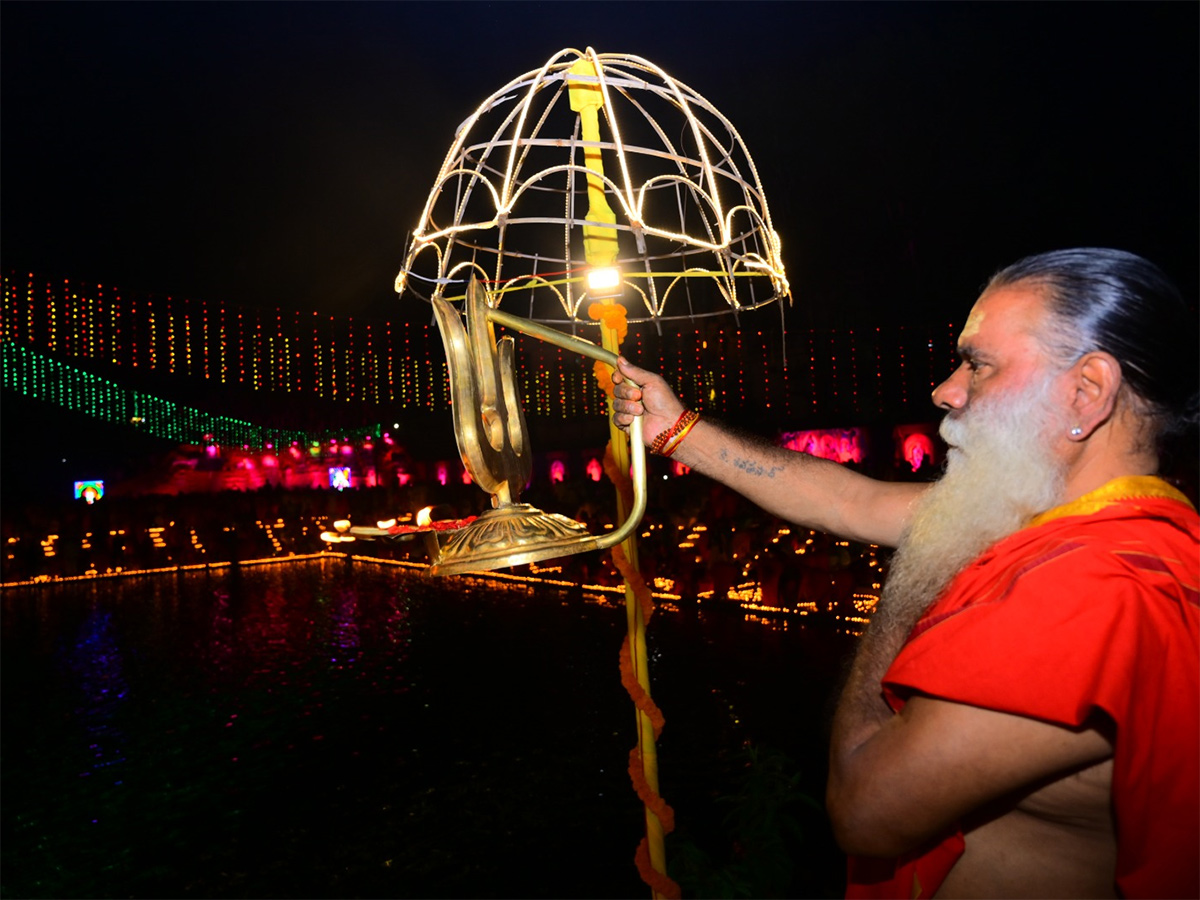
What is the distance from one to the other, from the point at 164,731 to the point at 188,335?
518 inches

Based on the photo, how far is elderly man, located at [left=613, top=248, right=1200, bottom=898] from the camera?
3.76 feet

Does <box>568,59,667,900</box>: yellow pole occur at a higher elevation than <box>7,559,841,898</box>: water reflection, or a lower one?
higher

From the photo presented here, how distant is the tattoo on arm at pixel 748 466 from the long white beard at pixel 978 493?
0.52m

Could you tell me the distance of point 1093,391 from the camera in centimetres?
138

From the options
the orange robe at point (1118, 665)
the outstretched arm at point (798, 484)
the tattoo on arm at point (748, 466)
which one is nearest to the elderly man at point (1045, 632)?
the orange robe at point (1118, 665)

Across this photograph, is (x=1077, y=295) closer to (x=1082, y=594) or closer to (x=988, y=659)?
(x=1082, y=594)

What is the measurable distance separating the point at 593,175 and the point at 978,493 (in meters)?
1.14

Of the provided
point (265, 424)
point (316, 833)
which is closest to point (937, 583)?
point (316, 833)

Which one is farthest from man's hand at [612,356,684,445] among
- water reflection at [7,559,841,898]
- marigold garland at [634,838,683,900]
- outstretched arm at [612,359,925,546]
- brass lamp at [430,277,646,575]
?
water reflection at [7,559,841,898]

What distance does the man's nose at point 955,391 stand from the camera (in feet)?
5.28

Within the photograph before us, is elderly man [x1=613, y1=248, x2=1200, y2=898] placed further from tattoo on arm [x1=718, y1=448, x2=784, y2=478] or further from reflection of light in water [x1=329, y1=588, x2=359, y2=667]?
reflection of light in water [x1=329, y1=588, x2=359, y2=667]

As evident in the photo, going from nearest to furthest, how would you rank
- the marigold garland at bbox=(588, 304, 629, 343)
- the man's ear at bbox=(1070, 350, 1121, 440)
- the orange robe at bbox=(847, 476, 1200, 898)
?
1. the orange robe at bbox=(847, 476, 1200, 898)
2. the man's ear at bbox=(1070, 350, 1121, 440)
3. the marigold garland at bbox=(588, 304, 629, 343)

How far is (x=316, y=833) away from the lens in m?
4.72

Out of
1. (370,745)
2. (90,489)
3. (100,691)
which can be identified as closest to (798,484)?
(370,745)
